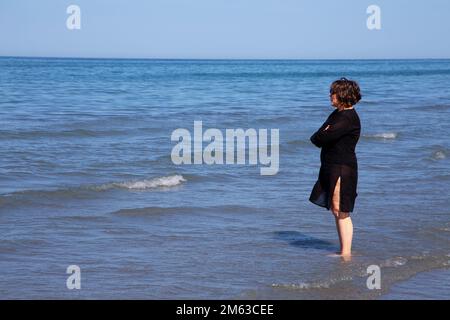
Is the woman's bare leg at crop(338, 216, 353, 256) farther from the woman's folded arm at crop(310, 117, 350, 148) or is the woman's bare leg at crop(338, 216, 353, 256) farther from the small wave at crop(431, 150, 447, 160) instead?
the small wave at crop(431, 150, 447, 160)

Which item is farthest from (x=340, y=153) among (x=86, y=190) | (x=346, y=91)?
(x=86, y=190)

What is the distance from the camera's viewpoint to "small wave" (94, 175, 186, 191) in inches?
398

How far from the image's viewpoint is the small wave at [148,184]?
1011cm

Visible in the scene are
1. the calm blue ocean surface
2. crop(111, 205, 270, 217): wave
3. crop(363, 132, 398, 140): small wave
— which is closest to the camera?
the calm blue ocean surface

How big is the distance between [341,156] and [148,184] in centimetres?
413

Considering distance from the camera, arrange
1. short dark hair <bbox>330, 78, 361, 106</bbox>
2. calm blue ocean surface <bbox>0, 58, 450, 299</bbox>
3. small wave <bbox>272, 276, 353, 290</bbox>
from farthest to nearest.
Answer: short dark hair <bbox>330, 78, 361, 106</bbox> → calm blue ocean surface <bbox>0, 58, 450, 299</bbox> → small wave <bbox>272, 276, 353, 290</bbox>

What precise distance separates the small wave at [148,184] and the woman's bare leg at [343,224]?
3.80 meters

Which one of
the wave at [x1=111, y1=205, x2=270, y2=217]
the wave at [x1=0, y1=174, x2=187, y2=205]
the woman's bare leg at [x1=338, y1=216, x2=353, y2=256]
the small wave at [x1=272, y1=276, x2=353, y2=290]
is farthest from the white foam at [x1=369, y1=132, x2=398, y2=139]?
the small wave at [x1=272, y1=276, x2=353, y2=290]

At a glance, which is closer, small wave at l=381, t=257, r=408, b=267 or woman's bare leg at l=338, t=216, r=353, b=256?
small wave at l=381, t=257, r=408, b=267

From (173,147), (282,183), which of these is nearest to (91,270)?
(282,183)

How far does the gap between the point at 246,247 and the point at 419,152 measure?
726 cm

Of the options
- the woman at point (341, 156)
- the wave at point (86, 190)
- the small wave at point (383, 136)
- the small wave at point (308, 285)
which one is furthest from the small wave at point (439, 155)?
the small wave at point (308, 285)

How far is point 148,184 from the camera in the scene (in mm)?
10344
